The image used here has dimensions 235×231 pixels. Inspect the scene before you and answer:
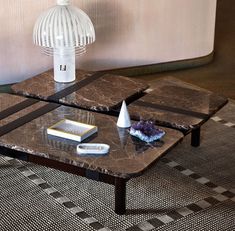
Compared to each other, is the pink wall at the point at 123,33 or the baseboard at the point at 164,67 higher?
the pink wall at the point at 123,33

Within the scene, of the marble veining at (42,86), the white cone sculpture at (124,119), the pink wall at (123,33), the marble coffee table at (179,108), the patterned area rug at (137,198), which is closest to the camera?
the patterned area rug at (137,198)

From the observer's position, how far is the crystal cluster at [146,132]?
2252mm

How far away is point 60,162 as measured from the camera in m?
2.18

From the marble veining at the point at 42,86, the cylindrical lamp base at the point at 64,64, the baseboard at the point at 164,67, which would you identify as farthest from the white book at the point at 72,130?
the baseboard at the point at 164,67

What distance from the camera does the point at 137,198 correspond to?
7.84 ft

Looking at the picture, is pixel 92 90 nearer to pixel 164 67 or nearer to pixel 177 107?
pixel 177 107

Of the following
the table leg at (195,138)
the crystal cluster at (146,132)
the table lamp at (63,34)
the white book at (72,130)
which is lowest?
the table leg at (195,138)

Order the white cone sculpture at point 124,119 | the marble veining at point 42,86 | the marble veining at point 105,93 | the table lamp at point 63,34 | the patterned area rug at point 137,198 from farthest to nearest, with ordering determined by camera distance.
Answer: the table lamp at point 63,34 → the marble veining at point 42,86 → the marble veining at point 105,93 → the white cone sculpture at point 124,119 → the patterned area rug at point 137,198

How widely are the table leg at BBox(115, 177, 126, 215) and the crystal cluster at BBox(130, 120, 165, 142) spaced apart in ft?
0.74

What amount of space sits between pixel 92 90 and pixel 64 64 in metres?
0.22

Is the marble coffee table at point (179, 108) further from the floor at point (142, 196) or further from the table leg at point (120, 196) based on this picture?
the table leg at point (120, 196)

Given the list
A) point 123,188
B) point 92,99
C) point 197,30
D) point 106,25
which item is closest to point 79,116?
point 92,99

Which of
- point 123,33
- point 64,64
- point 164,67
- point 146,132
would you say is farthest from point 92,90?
point 164,67

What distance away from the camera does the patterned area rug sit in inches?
87.1
